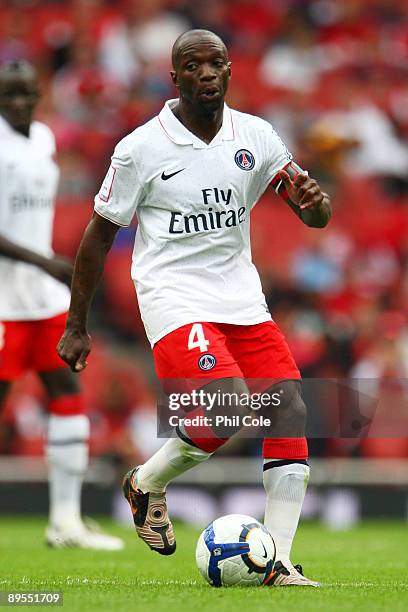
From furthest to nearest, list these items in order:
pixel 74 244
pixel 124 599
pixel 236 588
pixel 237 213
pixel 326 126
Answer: pixel 326 126
pixel 74 244
pixel 237 213
pixel 236 588
pixel 124 599

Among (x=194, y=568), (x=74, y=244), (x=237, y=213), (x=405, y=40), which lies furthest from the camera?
(x=405, y=40)

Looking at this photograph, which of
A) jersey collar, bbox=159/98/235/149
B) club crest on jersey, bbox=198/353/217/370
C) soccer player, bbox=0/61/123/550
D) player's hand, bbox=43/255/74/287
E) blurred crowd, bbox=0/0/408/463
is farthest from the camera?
blurred crowd, bbox=0/0/408/463

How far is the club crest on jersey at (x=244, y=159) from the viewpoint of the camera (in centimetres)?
552

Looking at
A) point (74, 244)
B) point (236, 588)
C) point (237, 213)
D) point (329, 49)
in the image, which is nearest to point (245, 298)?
point (237, 213)

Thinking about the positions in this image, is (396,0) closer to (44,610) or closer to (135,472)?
(135,472)

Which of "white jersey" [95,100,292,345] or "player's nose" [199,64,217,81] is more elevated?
"player's nose" [199,64,217,81]

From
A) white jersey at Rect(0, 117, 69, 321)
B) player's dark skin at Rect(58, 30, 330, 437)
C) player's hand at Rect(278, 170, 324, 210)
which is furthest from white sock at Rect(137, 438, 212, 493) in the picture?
white jersey at Rect(0, 117, 69, 321)

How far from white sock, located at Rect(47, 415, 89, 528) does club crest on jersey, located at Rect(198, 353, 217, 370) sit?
109 inches

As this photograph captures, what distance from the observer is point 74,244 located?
13094 millimetres

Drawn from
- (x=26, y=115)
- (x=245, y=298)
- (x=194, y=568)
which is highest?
(x=26, y=115)

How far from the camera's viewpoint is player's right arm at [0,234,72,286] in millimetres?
7516

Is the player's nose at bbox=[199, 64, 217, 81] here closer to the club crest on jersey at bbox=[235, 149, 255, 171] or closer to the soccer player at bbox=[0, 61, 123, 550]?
the club crest on jersey at bbox=[235, 149, 255, 171]

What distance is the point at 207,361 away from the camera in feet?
17.2

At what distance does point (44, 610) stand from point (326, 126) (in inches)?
429
